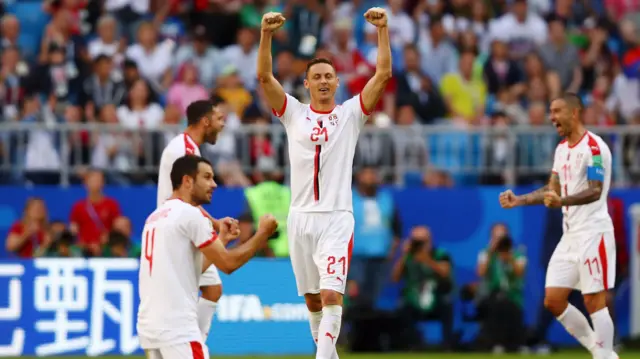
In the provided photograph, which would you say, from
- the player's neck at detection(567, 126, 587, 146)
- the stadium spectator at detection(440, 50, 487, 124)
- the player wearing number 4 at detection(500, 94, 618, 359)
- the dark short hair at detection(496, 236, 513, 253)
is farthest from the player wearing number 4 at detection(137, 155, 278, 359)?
the stadium spectator at detection(440, 50, 487, 124)

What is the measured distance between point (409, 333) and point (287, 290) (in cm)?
210

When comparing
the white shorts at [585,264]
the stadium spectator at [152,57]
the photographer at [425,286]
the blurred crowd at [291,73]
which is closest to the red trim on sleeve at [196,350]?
the white shorts at [585,264]

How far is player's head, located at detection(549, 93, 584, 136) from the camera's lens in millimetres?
13469

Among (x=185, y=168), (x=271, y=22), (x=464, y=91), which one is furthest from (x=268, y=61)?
(x=464, y=91)

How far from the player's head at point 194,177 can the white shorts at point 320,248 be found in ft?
7.01

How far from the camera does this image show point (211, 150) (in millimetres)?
19016

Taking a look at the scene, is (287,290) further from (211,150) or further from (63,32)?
(63,32)

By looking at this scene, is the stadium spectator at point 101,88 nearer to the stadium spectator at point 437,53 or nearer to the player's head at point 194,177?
the stadium spectator at point 437,53

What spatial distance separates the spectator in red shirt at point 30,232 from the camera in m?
18.1

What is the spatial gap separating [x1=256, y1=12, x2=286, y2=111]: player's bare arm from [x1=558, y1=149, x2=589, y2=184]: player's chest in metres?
3.24

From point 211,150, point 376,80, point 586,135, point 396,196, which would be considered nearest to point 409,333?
point 396,196

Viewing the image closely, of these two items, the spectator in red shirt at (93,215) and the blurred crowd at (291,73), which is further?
the blurred crowd at (291,73)

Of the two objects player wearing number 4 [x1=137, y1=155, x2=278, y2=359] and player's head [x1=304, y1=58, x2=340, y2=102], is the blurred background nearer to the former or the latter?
player's head [x1=304, y1=58, x2=340, y2=102]

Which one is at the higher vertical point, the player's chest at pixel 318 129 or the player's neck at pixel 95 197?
the player's chest at pixel 318 129
